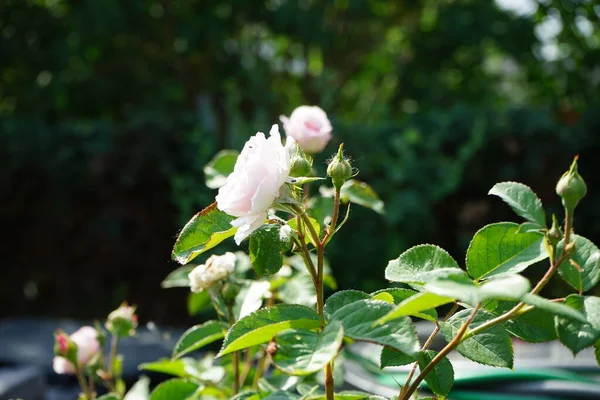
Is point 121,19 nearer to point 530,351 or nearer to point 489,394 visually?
point 530,351

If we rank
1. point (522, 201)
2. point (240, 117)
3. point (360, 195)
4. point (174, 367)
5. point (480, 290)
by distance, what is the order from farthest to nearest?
point (240, 117) → point (360, 195) → point (174, 367) → point (522, 201) → point (480, 290)

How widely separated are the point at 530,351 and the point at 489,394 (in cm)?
81

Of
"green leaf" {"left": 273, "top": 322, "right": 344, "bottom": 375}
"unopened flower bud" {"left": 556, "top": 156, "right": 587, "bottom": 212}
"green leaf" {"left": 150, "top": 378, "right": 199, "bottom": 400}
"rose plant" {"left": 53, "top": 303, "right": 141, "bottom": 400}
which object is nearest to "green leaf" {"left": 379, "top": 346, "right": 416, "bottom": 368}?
"green leaf" {"left": 273, "top": 322, "right": 344, "bottom": 375}

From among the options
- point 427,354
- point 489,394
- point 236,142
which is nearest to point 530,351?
point 489,394

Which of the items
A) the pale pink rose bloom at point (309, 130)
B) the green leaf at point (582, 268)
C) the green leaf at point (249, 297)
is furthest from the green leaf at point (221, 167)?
the green leaf at point (582, 268)

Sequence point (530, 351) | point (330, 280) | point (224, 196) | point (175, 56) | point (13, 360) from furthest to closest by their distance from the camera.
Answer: point (175, 56), point (13, 360), point (530, 351), point (330, 280), point (224, 196)

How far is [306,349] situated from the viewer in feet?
1.82

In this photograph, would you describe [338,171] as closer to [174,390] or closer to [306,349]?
[306,349]

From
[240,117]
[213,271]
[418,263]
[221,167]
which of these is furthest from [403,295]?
[240,117]

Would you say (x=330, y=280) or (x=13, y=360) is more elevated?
(x=330, y=280)

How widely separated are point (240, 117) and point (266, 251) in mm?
4090

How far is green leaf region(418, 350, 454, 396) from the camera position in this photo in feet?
2.14

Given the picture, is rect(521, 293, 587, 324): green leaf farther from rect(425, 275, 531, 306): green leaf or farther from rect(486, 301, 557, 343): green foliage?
rect(486, 301, 557, 343): green foliage

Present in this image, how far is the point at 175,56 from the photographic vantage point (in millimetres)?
5262
